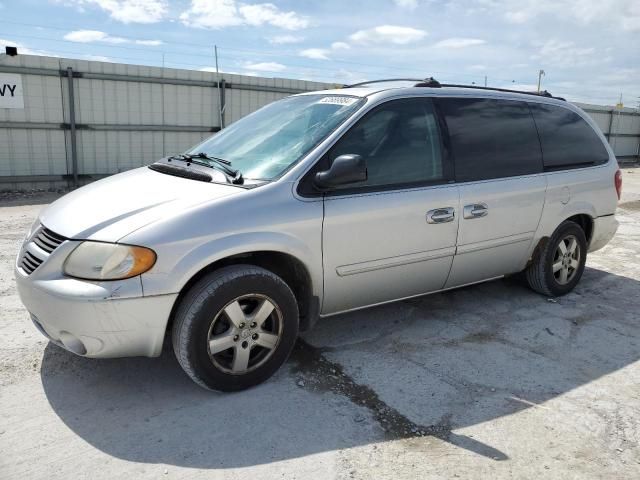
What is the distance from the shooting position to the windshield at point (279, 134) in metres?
3.45

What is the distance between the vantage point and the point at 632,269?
240 inches

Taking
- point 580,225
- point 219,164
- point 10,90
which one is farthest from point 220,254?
point 10,90

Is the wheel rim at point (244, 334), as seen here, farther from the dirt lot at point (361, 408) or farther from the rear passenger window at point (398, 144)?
the rear passenger window at point (398, 144)

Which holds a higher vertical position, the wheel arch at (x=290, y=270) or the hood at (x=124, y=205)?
the hood at (x=124, y=205)

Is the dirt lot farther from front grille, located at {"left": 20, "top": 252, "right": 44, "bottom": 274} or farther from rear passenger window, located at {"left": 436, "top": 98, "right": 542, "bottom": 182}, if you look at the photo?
rear passenger window, located at {"left": 436, "top": 98, "right": 542, "bottom": 182}

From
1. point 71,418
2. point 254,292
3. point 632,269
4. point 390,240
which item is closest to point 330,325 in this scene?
point 390,240

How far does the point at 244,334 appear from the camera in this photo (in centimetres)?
313

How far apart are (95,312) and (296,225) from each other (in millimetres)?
1176

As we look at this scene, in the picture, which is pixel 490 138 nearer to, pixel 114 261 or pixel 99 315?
pixel 114 261

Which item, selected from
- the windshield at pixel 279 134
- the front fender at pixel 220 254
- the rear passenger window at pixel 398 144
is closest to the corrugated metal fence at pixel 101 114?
the windshield at pixel 279 134

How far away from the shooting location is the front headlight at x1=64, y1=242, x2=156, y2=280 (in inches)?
109

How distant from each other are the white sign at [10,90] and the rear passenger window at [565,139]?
9206mm

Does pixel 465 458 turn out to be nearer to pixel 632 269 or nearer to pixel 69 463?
pixel 69 463

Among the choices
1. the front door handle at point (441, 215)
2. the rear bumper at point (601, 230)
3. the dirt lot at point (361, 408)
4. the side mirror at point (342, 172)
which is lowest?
the dirt lot at point (361, 408)
